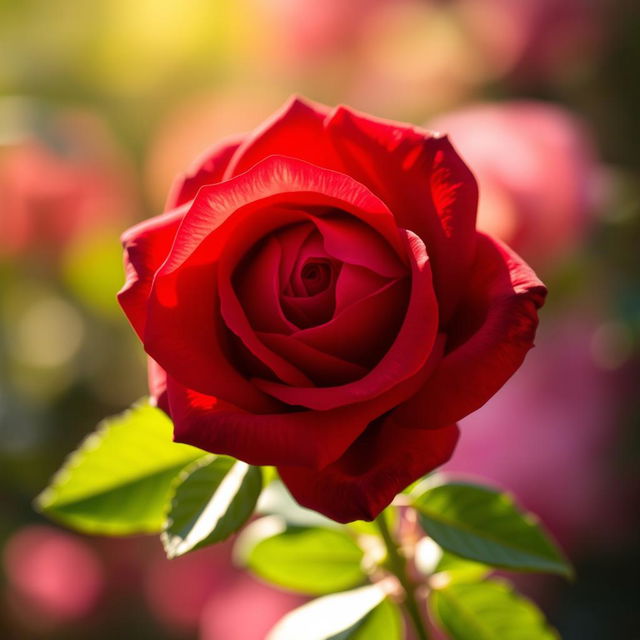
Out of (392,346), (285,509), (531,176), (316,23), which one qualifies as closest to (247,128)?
(316,23)

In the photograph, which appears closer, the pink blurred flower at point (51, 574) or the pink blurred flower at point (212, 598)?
the pink blurred flower at point (212, 598)

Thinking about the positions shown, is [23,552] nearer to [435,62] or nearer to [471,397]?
[435,62]

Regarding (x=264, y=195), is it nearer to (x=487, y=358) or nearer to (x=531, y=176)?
(x=487, y=358)

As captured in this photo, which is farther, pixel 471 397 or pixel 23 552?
pixel 23 552

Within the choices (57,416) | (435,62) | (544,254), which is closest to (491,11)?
(435,62)

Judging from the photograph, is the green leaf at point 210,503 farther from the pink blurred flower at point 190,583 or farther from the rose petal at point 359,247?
the pink blurred flower at point 190,583

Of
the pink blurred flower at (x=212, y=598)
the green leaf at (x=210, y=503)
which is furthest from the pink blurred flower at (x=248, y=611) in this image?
the green leaf at (x=210, y=503)
